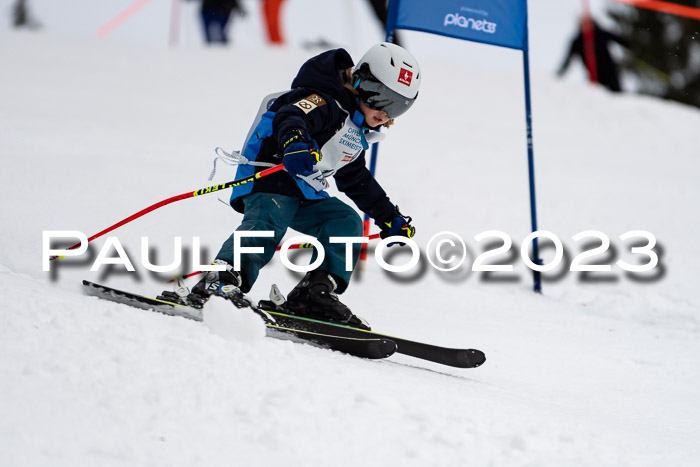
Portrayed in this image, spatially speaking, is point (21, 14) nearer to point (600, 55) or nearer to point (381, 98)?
point (600, 55)

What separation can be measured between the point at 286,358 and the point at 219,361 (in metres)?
0.26

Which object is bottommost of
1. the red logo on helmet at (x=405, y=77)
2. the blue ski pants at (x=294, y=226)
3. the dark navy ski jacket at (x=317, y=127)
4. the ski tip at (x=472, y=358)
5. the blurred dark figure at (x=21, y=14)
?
the ski tip at (x=472, y=358)

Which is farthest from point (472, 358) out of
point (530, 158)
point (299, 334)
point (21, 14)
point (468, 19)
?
point (21, 14)

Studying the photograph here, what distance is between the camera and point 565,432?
2482 millimetres

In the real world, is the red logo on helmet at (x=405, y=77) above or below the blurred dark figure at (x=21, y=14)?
below

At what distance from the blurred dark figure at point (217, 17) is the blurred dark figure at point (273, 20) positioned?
21.1 inches

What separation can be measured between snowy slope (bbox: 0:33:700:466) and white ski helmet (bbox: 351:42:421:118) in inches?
47.8

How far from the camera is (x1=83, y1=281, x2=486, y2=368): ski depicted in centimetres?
311

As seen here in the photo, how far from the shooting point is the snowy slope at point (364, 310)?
2.12m

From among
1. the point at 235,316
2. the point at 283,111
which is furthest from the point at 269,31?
the point at 235,316

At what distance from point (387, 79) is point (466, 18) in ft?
6.22

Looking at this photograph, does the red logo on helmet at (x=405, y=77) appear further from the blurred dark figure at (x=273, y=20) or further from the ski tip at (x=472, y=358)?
the blurred dark figure at (x=273, y=20)

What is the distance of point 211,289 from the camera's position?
3.20 meters

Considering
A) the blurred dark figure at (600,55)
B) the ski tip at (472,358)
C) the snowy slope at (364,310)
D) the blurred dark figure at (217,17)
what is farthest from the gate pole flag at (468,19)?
the blurred dark figure at (600,55)
